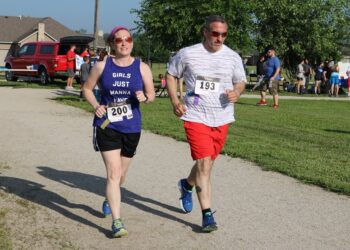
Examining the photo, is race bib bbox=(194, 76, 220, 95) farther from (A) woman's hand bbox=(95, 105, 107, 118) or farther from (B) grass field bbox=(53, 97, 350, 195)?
(B) grass field bbox=(53, 97, 350, 195)

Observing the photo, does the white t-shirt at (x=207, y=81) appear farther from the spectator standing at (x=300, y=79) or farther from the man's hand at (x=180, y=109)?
the spectator standing at (x=300, y=79)

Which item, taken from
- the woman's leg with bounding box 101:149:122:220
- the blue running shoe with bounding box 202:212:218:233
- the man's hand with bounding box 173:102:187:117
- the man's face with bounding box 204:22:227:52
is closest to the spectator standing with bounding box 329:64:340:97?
the man's face with bounding box 204:22:227:52

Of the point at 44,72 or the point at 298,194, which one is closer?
the point at 298,194

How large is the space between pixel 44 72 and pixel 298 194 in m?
22.9

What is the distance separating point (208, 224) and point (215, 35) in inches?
65.2

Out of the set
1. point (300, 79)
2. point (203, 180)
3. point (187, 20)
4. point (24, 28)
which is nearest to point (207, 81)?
point (203, 180)

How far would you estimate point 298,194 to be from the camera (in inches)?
259

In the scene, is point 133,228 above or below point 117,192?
below

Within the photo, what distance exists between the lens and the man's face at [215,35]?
507cm

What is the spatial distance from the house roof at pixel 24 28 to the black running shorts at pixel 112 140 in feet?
201

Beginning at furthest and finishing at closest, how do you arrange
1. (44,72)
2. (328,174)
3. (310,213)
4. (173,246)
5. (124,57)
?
(44,72)
(328,174)
(310,213)
(124,57)
(173,246)

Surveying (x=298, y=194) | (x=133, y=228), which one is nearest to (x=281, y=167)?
(x=298, y=194)

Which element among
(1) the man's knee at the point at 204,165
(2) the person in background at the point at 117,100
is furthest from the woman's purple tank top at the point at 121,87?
(1) the man's knee at the point at 204,165

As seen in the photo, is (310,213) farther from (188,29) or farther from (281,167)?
(188,29)
